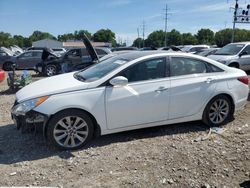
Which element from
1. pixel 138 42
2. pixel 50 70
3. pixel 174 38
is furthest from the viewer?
pixel 138 42

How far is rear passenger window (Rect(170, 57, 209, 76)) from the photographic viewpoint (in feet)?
16.6

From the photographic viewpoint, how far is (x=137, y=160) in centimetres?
411

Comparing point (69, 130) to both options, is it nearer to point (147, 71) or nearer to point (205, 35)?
point (147, 71)

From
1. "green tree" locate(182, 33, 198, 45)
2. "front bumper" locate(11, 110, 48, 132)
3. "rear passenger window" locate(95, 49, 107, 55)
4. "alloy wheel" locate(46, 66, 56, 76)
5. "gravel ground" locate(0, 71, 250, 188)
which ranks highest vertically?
"green tree" locate(182, 33, 198, 45)

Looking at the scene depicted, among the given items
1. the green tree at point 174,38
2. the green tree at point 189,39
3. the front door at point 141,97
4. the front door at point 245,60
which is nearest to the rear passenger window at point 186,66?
the front door at point 141,97

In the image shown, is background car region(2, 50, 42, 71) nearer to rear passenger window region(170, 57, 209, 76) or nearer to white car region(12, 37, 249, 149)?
white car region(12, 37, 249, 149)

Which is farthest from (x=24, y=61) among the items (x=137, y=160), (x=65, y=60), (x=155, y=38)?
(x=155, y=38)

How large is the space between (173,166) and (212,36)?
9042 centimetres

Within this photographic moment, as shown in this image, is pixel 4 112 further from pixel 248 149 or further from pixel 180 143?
pixel 248 149

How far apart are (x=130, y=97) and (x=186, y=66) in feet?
4.34

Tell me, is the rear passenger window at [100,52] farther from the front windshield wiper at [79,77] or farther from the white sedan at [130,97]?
the front windshield wiper at [79,77]

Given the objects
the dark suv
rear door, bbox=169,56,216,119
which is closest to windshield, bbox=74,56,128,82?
rear door, bbox=169,56,216,119

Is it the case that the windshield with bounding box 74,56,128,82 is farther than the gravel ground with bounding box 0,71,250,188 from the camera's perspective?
Answer: Yes

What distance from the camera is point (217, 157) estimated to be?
416 centimetres
